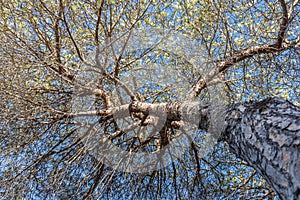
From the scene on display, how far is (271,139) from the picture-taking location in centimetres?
136

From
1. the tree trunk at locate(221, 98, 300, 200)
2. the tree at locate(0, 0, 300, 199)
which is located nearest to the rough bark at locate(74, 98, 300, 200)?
the tree trunk at locate(221, 98, 300, 200)

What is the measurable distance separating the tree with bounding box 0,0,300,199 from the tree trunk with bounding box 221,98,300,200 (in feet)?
1.84

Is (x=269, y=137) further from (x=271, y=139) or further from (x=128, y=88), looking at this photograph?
(x=128, y=88)

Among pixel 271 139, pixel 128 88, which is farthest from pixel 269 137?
pixel 128 88

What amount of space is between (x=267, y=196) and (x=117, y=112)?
221cm

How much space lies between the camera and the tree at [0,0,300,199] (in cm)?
299

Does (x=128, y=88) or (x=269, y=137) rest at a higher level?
(x=128, y=88)

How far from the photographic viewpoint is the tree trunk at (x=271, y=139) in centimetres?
115

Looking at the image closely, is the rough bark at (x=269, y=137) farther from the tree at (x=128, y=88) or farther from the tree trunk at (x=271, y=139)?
the tree at (x=128, y=88)

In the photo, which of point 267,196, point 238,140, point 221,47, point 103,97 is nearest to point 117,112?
point 103,97

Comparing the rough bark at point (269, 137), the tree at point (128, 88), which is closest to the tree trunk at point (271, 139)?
the rough bark at point (269, 137)

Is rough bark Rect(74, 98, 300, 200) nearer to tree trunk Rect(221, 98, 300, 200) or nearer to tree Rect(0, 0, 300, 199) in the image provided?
tree trunk Rect(221, 98, 300, 200)

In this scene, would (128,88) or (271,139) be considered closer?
(271,139)

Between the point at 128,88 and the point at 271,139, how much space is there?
2408 millimetres
